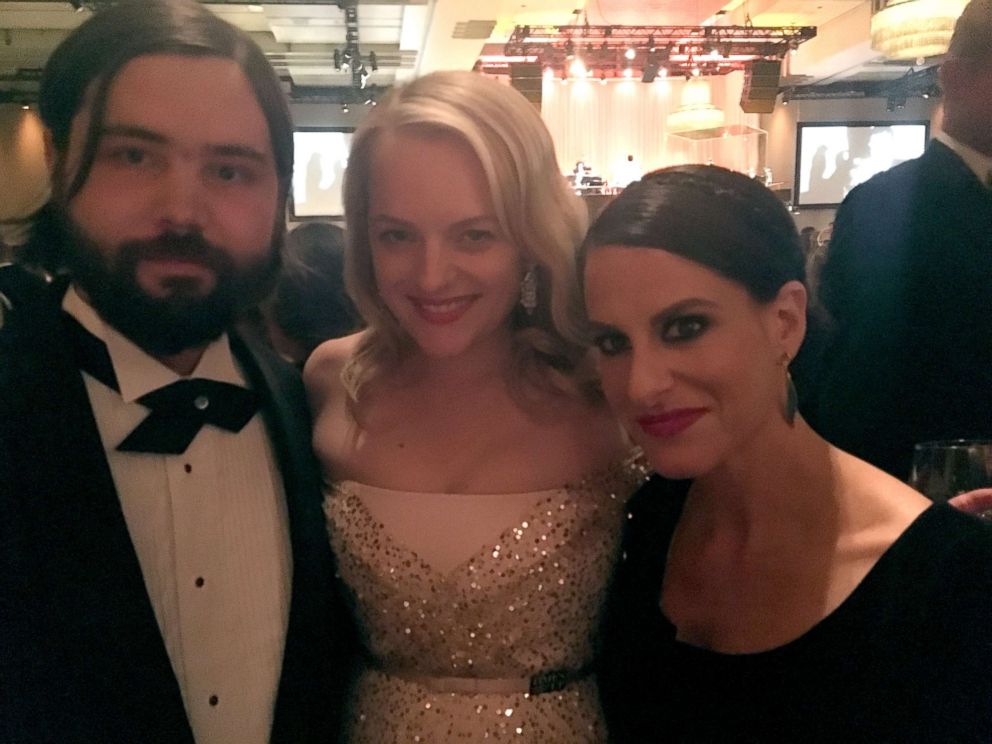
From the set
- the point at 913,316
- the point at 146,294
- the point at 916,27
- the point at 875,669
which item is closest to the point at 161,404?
the point at 146,294

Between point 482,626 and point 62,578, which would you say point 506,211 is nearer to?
point 482,626

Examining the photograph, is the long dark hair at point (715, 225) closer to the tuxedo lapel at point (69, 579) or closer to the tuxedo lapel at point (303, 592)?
the tuxedo lapel at point (303, 592)

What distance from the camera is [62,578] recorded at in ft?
3.57

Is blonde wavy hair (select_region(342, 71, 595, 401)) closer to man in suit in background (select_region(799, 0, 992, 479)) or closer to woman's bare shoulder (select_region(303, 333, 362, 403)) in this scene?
woman's bare shoulder (select_region(303, 333, 362, 403))

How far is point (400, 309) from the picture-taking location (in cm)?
158

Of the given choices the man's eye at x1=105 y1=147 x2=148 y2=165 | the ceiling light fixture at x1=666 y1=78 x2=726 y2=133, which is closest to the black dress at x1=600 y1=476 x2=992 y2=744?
the man's eye at x1=105 y1=147 x2=148 y2=165

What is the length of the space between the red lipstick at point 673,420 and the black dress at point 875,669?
285mm

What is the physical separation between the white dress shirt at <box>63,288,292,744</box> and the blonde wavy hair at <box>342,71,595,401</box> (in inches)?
19.3

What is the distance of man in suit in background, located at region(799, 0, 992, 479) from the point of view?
1.89 meters

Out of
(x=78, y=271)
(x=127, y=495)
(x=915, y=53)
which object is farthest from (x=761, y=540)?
(x=915, y=53)

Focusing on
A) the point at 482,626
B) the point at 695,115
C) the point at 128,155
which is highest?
the point at 128,155

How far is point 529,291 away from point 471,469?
36 centimetres

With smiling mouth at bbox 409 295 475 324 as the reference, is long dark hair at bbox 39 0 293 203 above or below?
above

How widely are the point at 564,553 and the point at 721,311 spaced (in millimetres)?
556
